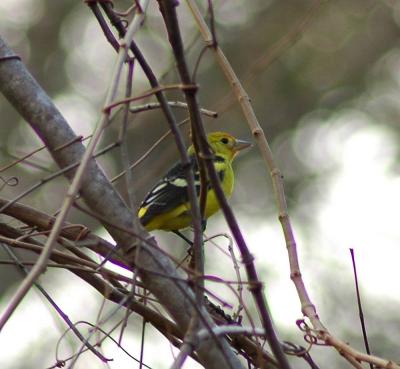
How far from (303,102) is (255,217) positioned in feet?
6.37

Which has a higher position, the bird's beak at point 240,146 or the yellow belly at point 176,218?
the bird's beak at point 240,146

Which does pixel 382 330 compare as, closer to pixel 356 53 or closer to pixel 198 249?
pixel 356 53

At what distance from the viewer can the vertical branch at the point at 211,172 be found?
1.77 m

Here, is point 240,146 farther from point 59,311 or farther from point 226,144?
point 59,311

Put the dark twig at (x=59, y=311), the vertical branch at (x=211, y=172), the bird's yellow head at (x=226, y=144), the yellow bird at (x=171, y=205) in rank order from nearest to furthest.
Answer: the vertical branch at (x=211, y=172), the dark twig at (x=59, y=311), the yellow bird at (x=171, y=205), the bird's yellow head at (x=226, y=144)

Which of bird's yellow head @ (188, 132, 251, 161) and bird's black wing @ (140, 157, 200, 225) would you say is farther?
bird's yellow head @ (188, 132, 251, 161)

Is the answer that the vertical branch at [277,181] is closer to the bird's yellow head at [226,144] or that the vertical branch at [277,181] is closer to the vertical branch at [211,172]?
the vertical branch at [211,172]

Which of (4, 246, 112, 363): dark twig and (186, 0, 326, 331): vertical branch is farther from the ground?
(186, 0, 326, 331): vertical branch

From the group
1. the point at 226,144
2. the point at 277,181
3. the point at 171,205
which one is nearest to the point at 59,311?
the point at 277,181

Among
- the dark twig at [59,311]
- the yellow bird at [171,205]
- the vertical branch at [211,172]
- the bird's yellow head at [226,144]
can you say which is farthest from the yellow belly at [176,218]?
the vertical branch at [211,172]

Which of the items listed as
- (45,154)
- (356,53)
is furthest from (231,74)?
(356,53)

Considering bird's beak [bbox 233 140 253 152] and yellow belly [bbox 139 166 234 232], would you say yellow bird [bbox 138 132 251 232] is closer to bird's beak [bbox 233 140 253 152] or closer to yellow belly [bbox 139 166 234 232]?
yellow belly [bbox 139 166 234 232]

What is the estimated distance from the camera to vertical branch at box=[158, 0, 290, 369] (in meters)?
1.77

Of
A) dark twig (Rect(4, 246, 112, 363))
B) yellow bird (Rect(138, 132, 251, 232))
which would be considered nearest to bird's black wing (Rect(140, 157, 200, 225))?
yellow bird (Rect(138, 132, 251, 232))
